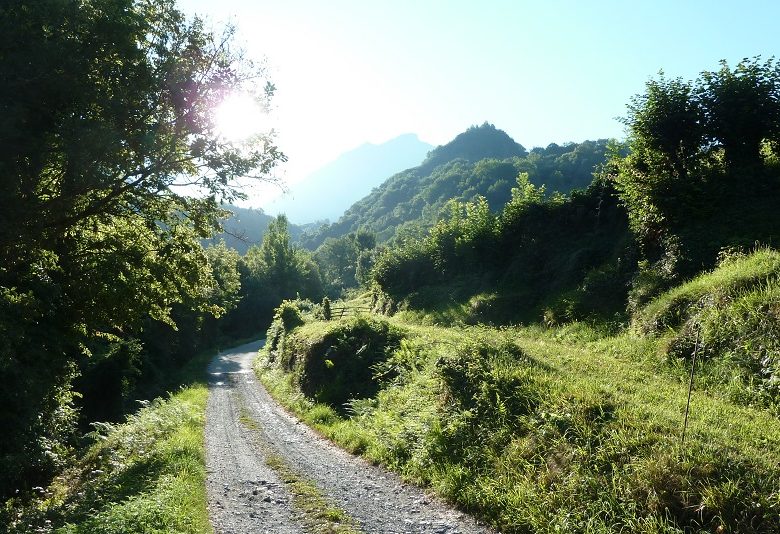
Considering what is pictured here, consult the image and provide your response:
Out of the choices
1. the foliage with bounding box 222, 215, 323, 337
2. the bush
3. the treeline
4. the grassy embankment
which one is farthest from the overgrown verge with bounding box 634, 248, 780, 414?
the foliage with bounding box 222, 215, 323, 337

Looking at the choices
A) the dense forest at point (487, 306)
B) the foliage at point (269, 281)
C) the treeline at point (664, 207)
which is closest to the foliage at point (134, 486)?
the dense forest at point (487, 306)

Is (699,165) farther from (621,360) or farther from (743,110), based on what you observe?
(621,360)

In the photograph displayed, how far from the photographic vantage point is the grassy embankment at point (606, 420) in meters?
6.26

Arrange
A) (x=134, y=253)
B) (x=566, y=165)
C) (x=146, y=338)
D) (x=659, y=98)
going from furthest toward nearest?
(x=566, y=165), (x=146, y=338), (x=659, y=98), (x=134, y=253)

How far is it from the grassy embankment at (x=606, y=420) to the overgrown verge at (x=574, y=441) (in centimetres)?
3

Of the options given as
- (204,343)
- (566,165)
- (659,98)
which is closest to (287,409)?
(659,98)

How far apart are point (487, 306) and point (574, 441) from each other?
16.5 m

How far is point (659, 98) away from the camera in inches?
695

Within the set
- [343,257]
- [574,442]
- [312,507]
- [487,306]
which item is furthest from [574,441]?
[343,257]

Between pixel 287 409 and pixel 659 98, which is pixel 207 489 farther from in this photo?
pixel 659 98

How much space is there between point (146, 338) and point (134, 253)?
98.3 feet

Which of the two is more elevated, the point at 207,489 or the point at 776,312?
the point at 776,312

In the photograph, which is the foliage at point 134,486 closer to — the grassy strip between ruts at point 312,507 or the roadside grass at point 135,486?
the roadside grass at point 135,486

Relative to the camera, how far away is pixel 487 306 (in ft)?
79.6
